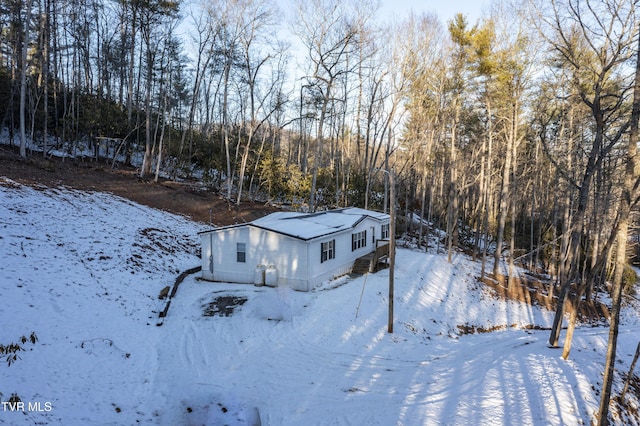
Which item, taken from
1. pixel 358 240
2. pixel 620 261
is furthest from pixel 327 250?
pixel 620 261

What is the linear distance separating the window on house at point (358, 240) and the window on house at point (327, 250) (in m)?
2.49

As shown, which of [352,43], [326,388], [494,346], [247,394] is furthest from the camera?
[352,43]

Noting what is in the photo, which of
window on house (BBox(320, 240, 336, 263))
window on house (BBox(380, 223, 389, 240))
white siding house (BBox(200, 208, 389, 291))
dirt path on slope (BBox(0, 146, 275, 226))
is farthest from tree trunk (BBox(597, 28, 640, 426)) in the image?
dirt path on slope (BBox(0, 146, 275, 226))

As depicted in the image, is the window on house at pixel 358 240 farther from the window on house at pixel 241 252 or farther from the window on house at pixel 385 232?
the window on house at pixel 241 252

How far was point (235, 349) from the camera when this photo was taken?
10680mm

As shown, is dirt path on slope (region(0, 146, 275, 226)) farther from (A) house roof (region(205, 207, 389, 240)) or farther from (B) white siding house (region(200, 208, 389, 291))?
(B) white siding house (region(200, 208, 389, 291))

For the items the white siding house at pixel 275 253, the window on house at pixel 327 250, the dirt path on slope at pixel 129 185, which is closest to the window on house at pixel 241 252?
the white siding house at pixel 275 253

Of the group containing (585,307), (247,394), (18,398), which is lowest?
(585,307)

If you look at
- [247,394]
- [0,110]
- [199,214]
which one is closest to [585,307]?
[247,394]

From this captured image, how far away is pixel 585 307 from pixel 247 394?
69.0ft

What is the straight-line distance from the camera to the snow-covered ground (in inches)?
307

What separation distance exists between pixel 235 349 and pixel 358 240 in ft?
39.5

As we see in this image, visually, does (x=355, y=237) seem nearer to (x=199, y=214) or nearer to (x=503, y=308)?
(x=503, y=308)

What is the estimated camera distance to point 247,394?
8516 millimetres
